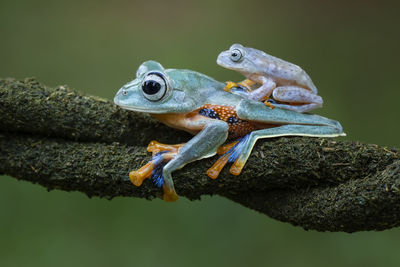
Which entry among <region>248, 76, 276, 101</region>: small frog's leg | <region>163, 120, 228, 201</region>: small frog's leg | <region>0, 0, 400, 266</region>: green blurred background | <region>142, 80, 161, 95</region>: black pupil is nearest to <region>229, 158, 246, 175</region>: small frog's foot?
<region>163, 120, 228, 201</region>: small frog's leg

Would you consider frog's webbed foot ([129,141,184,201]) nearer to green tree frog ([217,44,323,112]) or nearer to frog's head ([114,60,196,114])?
frog's head ([114,60,196,114])

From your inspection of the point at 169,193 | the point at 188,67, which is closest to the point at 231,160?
the point at 169,193

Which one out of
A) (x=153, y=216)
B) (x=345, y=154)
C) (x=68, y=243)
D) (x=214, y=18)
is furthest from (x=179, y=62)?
(x=345, y=154)

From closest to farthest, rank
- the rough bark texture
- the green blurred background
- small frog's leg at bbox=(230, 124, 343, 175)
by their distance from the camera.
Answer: the rough bark texture
small frog's leg at bbox=(230, 124, 343, 175)
the green blurred background

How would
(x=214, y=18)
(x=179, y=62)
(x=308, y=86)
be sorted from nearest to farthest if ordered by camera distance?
1. (x=308, y=86)
2. (x=179, y=62)
3. (x=214, y=18)

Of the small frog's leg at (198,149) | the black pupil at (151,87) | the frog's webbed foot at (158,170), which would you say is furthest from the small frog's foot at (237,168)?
the black pupil at (151,87)

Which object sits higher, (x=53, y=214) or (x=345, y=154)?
(x=345, y=154)

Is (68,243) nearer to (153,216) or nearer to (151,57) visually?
(153,216)

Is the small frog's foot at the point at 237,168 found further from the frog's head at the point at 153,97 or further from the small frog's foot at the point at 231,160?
the frog's head at the point at 153,97
